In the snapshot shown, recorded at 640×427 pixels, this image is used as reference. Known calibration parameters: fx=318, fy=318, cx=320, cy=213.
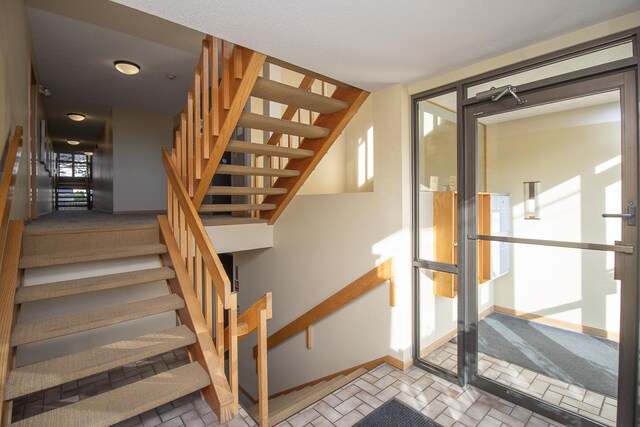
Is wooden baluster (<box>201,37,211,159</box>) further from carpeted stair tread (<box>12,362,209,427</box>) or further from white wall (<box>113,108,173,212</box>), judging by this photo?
white wall (<box>113,108,173,212</box>)

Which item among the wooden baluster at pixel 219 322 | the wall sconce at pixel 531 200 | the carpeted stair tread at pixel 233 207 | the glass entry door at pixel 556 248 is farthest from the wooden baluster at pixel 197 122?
the wall sconce at pixel 531 200

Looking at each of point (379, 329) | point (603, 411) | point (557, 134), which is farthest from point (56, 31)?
point (603, 411)

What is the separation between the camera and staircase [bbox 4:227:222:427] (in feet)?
5.64

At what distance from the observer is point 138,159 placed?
6355 mm

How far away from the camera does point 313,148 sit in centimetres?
306

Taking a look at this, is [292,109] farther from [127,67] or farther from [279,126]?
[127,67]

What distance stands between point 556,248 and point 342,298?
1.72 m

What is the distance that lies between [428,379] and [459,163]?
168 centimetres

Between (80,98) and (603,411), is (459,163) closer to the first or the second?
(603,411)

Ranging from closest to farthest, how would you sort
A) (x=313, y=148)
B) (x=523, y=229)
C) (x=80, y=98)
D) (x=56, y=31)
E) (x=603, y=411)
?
(x=603, y=411) < (x=523, y=229) < (x=313, y=148) < (x=56, y=31) < (x=80, y=98)

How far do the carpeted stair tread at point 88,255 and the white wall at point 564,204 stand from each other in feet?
9.03

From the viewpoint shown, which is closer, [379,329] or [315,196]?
[379,329]

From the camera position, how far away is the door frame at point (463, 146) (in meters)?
1.71

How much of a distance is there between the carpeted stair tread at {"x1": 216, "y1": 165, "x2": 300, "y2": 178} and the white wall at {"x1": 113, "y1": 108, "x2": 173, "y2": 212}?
3.91 meters
